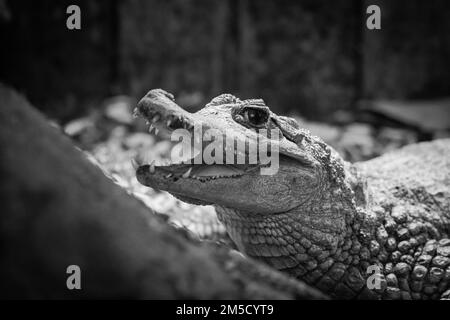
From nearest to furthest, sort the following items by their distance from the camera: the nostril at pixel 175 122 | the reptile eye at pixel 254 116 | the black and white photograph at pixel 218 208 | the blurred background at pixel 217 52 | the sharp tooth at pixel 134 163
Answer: the black and white photograph at pixel 218 208, the nostril at pixel 175 122, the sharp tooth at pixel 134 163, the reptile eye at pixel 254 116, the blurred background at pixel 217 52

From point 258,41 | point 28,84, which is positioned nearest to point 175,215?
point 258,41

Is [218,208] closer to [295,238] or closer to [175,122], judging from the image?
[295,238]

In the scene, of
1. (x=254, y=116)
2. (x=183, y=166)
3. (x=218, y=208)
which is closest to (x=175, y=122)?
(x=183, y=166)

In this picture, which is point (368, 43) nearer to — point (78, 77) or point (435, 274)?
point (78, 77)

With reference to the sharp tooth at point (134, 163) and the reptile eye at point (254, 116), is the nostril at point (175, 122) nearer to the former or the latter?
the sharp tooth at point (134, 163)

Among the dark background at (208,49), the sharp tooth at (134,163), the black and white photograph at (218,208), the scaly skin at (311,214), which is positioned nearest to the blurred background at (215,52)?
the dark background at (208,49)
